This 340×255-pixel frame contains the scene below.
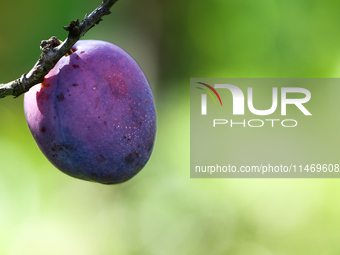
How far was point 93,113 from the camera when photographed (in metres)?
0.44

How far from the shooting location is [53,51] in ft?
1.24

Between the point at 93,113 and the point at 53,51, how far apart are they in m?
0.10

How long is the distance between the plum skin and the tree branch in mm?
51

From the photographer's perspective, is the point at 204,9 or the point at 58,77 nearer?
the point at 58,77

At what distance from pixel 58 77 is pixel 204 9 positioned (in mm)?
1034

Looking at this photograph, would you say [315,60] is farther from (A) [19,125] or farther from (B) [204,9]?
(A) [19,125]

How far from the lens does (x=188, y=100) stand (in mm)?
1266

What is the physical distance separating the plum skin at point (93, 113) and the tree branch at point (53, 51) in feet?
0.17

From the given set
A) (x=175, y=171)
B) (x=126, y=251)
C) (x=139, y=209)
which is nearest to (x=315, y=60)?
(x=175, y=171)

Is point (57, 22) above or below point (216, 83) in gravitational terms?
above

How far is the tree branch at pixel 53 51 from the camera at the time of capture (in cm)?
34

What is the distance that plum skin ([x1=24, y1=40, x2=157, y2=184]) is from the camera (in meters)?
0.44

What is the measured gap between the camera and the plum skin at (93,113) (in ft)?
1.45

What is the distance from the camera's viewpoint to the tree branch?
0.34m
